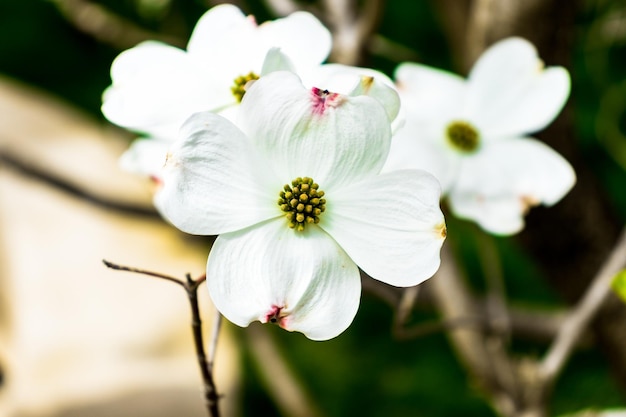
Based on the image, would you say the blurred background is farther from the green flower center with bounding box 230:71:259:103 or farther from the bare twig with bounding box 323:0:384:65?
the green flower center with bounding box 230:71:259:103

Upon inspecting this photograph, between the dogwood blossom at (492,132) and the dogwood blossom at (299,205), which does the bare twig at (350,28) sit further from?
the dogwood blossom at (299,205)

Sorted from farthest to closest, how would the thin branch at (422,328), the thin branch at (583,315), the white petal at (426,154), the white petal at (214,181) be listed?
the thin branch at (583,315), the thin branch at (422,328), the white petal at (426,154), the white petal at (214,181)

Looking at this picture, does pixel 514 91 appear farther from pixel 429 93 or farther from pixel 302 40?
pixel 302 40

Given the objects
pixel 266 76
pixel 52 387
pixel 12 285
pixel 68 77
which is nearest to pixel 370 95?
pixel 266 76

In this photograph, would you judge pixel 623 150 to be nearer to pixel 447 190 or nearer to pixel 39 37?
pixel 447 190

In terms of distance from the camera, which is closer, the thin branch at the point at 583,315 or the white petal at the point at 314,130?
the white petal at the point at 314,130

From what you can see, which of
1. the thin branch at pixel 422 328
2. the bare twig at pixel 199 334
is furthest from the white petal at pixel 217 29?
the thin branch at pixel 422 328

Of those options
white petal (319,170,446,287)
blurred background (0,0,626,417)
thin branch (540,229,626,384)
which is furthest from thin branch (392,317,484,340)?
blurred background (0,0,626,417)
